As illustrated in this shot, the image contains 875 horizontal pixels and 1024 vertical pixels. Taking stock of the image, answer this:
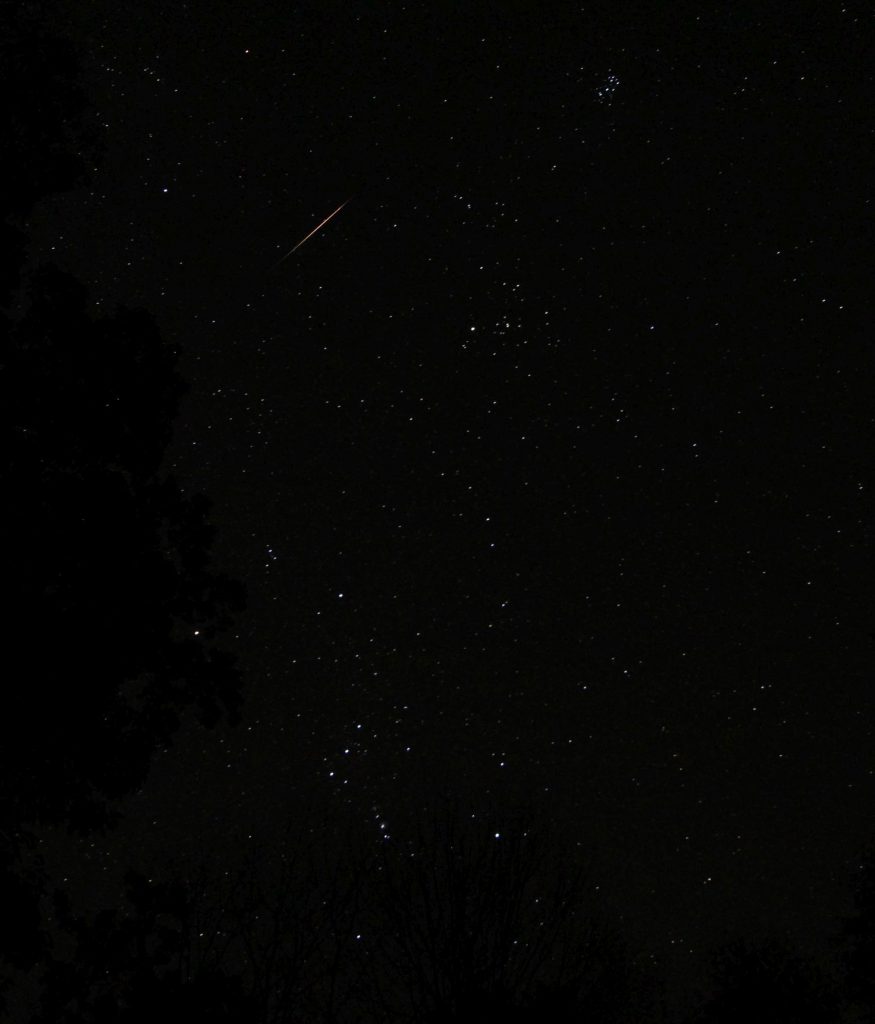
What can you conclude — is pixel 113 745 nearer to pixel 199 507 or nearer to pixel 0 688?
pixel 0 688

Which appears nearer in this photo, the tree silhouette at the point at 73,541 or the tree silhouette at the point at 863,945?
the tree silhouette at the point at 73,541

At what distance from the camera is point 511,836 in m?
18.2

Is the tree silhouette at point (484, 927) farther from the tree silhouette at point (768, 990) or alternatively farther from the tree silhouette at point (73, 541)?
the tree silhouette at point (73, 541)

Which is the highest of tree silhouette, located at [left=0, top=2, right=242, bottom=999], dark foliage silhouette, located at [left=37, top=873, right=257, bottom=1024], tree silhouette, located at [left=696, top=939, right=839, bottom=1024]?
tree silhouette, located at [left=0, top=2, right=242, bottom=999]

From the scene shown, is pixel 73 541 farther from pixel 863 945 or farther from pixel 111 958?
pixel 863 945

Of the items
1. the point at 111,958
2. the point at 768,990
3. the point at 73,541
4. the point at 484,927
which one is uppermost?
the point at 73,541

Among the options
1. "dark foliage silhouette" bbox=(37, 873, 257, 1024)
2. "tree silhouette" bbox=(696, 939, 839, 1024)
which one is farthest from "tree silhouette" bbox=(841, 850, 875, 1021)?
"dark foliage silhouette" bbox=(37, 873, 257, 1024)

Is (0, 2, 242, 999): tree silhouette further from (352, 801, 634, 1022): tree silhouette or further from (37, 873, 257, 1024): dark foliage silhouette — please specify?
(352, 801, 634, 1022): tree silhouette

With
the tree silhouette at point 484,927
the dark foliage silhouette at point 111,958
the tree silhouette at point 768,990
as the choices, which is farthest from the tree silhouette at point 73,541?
the tree silhouette at point 768,990

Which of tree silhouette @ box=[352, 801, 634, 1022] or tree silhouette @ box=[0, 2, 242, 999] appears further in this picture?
tree silhouette @ box=[352, 801, 634, 1022]

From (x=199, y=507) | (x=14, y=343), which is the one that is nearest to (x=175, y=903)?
(x=199, y=507)

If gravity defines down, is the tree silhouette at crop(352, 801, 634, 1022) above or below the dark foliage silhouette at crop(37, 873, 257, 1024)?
below

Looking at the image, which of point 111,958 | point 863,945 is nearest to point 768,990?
point 863,945

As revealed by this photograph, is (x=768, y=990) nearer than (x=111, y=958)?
No
